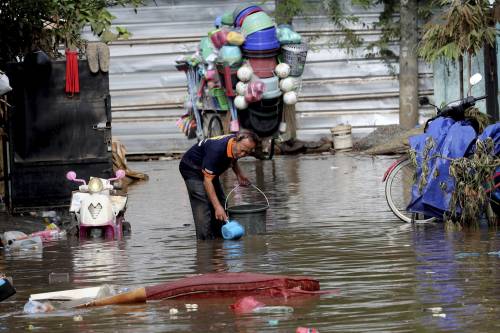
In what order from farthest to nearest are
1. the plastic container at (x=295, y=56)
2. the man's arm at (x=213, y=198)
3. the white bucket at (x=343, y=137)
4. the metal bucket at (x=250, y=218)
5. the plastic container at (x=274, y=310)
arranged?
the white bucket at (x=343, y=137) → the plastic container at (x=295, y=56) → the metal bucket at (x=250, y=218) → the man's arm at (x=213, y=198) → the plastic container at (x=274, y=310)

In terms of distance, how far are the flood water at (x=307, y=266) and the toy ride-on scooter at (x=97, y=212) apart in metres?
0.26

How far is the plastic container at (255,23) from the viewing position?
21.1m

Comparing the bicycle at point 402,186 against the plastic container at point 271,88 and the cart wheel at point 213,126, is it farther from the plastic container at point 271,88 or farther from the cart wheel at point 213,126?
the cart wheel at point 213,126

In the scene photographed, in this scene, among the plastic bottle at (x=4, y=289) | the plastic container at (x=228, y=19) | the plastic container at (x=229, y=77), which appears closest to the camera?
the plastic bottle at (x=4, y=289)

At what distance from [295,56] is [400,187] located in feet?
29.0

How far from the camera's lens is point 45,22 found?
15469 millimetres

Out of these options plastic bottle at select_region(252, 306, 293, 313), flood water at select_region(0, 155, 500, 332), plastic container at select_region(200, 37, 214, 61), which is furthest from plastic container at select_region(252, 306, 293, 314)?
plastic container at select_region(200, 37, 214, 61)

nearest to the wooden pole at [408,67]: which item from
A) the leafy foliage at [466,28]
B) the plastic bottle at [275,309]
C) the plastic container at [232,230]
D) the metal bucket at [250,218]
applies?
the leafy foliage at [466,28]

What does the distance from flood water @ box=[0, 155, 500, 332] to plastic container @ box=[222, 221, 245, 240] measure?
80mm

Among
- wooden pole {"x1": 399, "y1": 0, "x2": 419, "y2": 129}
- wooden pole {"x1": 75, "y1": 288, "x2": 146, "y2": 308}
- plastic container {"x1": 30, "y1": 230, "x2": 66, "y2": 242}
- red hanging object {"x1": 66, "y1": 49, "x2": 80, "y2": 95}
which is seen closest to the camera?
wooden pole {"x1": 75, "y1": 288, "x2": 146, "y2": 308}

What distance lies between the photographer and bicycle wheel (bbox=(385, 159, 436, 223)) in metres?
13.0

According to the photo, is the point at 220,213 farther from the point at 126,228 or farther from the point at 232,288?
the point at 232,288

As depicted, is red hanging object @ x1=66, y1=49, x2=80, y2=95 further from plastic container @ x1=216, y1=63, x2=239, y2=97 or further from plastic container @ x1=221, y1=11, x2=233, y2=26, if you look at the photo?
plastic container @ x1=221, y1=11, x2=233, y2=26

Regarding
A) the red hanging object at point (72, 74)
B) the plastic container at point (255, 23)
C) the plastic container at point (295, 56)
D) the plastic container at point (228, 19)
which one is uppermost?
the plastic container at point (228, 19)
